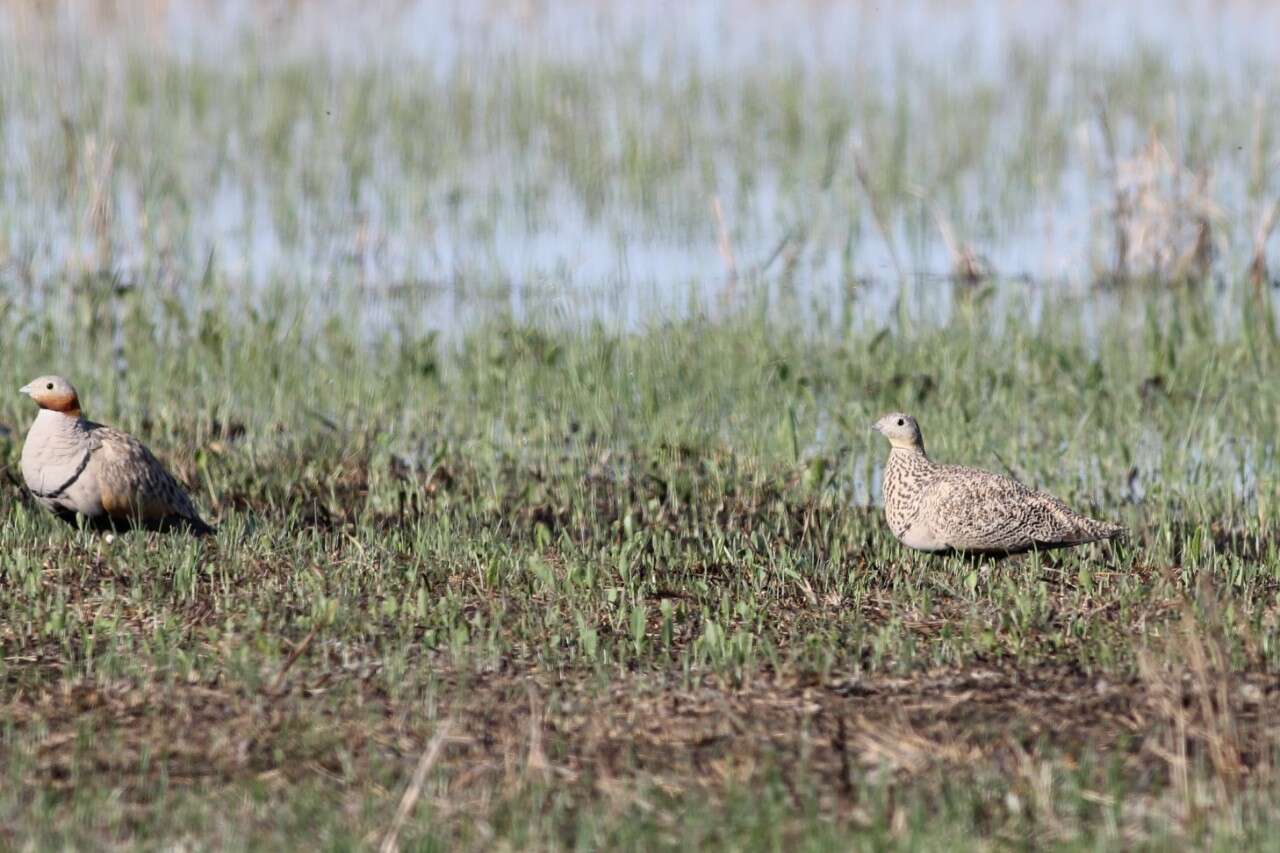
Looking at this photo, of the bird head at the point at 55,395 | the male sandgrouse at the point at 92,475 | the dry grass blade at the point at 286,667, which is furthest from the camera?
the bird head at the point at 55,395

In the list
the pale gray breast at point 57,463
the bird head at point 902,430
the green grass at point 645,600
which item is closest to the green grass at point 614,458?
the green grass at point 645,600

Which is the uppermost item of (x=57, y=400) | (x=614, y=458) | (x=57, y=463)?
(x=57, y=400)

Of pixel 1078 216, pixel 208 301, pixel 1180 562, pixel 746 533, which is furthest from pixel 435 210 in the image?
pixel 1180 562

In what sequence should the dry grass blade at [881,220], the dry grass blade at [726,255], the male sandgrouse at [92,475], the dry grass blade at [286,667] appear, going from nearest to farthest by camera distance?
the dry grass blade at [286,667]
the male sandgrouse at [92,475]
the dry grass blade at [726,255]
the dry grass blade at [881,220]

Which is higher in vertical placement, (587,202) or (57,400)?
(587,202)

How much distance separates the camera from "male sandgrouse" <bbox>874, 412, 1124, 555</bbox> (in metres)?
7.93

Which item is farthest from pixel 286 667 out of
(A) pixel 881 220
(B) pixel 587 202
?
(B) pixel 587 202

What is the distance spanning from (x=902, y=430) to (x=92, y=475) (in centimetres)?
338

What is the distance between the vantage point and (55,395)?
334 inches

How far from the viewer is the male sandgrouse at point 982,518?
26.0 feet

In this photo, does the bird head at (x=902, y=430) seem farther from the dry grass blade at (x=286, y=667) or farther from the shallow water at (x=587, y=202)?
the shallow water at (x=587, y=202)

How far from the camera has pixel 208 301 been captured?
13328 millimetres

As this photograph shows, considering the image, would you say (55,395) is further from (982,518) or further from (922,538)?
(982,518)

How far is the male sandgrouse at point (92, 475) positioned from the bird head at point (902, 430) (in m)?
2.96
